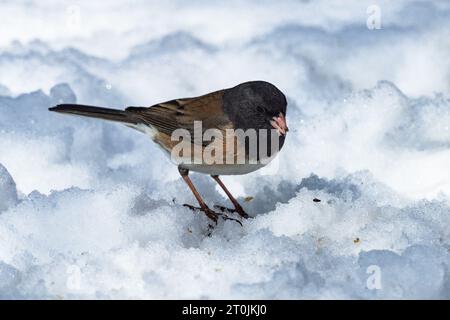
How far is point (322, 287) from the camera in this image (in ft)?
7.57

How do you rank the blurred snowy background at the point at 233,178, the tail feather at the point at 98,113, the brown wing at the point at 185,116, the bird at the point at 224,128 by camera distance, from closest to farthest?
the blurred snowy background at the point at 233,178, the bird at the point at 224,128, the brown wing at the point at 185,116, the tail feather at the point at 98,113

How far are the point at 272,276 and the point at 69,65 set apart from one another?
290 cm

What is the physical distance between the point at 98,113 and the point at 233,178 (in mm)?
749

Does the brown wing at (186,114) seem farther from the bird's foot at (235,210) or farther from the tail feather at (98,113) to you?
the bird's foot at (235,210)

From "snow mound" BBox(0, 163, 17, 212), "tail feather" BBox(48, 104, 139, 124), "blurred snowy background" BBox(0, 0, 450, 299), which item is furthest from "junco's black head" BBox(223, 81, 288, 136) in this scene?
"snow mound" BBox(0, 163, 17, 212)

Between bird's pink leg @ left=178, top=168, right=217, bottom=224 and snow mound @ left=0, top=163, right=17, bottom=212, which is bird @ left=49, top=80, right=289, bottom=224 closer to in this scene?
bird's pink leg @ left=178, top=168, right=217, bottom=224

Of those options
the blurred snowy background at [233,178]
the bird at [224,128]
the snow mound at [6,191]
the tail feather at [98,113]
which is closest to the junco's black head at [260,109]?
the bird at [224,128]

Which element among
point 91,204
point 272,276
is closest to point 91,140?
point 91,204

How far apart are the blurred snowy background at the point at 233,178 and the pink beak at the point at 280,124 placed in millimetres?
245

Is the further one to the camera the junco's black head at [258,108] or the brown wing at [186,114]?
the brown wing at [186,114]

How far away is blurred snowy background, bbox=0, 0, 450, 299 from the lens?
2.39 meters

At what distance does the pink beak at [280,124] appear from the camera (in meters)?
2.95

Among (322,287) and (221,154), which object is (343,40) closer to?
(221,154)

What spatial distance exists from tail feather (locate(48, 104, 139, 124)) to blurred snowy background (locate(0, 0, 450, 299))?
305 millimetres
